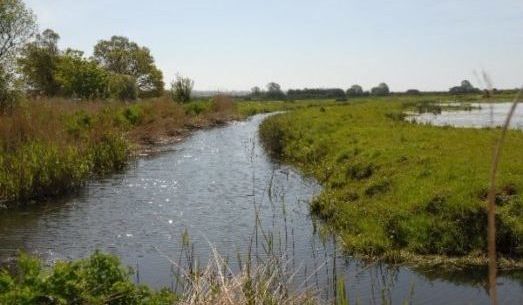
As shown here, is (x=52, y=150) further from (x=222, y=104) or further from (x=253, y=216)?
(x=222, y=104)

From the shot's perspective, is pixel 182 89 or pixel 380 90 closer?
pixel 182 89

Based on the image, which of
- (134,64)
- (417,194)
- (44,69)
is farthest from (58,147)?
(134,64)

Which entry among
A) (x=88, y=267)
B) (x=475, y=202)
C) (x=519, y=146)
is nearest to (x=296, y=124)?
(x=519, y=146)

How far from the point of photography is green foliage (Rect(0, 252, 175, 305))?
541 centimetres

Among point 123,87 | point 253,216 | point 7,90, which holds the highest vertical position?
point 123,87

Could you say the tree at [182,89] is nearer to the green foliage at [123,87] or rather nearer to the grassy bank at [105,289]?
the green foliage at [123,87]

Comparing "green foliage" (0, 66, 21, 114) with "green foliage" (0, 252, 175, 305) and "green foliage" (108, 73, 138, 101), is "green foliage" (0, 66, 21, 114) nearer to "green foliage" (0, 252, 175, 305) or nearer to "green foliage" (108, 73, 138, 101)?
"green foliage" (0, 252, 175, 305)

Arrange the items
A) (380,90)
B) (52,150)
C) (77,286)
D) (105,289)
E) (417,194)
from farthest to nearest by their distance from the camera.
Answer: (380,90) → (52,150) → (417,194) → (105,289) → (77,286)

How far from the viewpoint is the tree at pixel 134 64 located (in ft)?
293

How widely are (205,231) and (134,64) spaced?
81144 mm

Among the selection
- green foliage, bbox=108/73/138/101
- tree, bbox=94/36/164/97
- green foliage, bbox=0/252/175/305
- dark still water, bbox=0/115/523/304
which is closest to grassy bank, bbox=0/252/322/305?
green foliage, bbox=0/252/175/305

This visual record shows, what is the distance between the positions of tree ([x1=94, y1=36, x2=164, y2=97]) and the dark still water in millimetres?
69023

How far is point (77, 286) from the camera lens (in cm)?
561

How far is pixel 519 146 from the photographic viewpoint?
1880cm
